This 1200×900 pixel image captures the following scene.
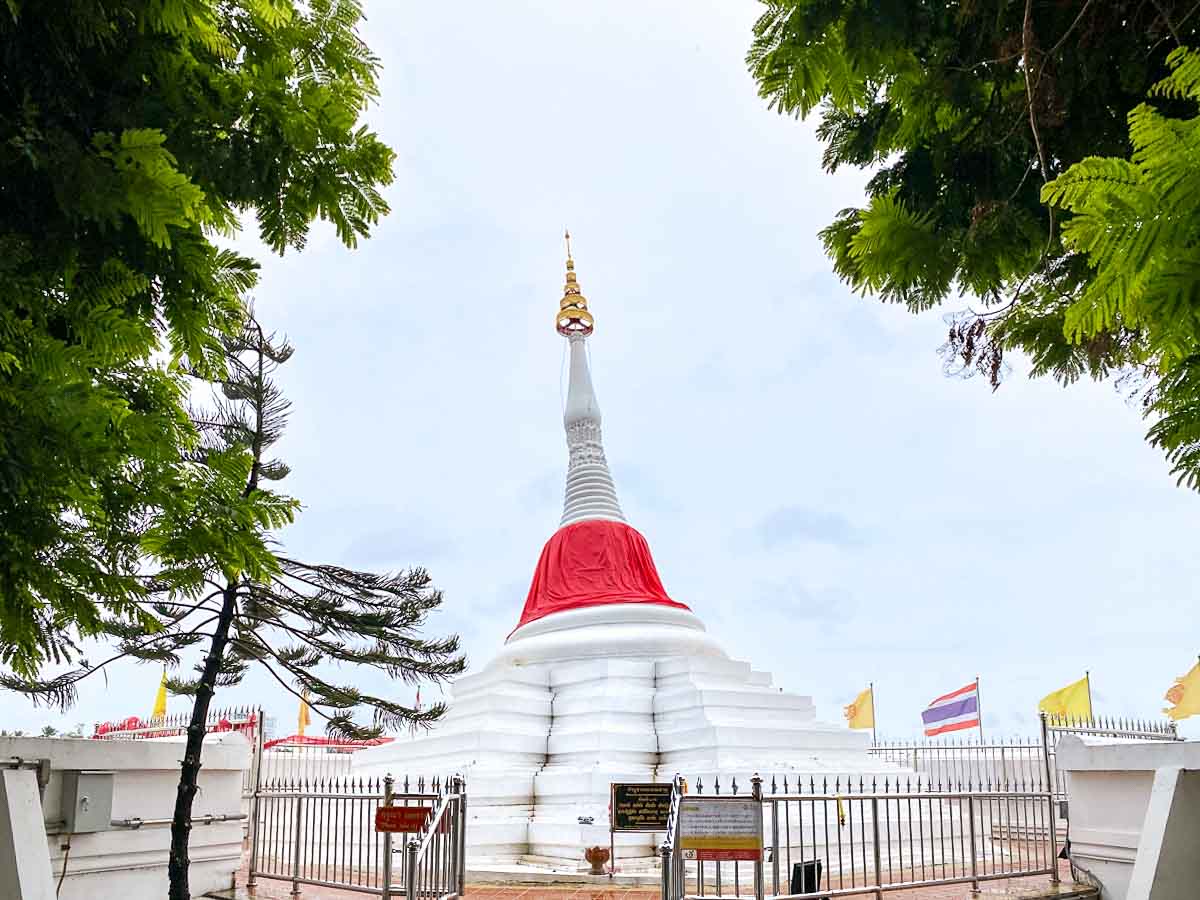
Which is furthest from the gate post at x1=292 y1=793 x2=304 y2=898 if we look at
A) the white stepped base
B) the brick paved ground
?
the white stepped base

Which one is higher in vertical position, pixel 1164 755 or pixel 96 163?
pixel 96 163

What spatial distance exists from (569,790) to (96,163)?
1389cm

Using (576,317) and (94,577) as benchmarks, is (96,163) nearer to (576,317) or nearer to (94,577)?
(94,577)

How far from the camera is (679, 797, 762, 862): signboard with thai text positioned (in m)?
8.23

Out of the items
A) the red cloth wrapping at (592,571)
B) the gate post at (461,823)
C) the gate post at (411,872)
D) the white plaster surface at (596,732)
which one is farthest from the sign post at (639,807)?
the red cloth wrapping at (592,571)

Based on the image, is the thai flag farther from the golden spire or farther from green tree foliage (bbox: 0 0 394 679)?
green tree foliage (bbox: 0 0 394 679)

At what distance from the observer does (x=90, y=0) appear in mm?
3314

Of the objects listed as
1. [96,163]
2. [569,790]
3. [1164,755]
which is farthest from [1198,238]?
[569,790]

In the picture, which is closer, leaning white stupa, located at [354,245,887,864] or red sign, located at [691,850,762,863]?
red sign, located at [691,850,762,863]

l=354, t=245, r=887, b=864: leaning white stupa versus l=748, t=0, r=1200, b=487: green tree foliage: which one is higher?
l=748, t=0, r=1200, b=487: green tree foliage

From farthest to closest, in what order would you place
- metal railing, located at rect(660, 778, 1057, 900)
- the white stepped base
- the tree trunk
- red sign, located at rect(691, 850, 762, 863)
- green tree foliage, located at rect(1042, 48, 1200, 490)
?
the white stepped base, metal railing, located at rect(660, 778, 1057, 900), red sign, located at rect(691, 850, 762, 863), the tree trunk, green tree foliage, located at rect(1042, 48, 1200, 490)

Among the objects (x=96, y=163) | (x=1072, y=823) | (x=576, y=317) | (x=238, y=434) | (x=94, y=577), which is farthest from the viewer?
(x=576, y=317)

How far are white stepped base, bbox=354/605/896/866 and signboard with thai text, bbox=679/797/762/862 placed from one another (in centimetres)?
546

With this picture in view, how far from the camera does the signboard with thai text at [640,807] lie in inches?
465
